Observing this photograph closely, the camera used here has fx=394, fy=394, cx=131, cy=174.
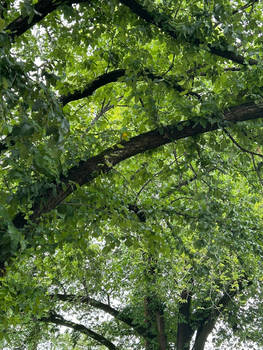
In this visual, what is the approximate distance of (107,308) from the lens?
396 inches

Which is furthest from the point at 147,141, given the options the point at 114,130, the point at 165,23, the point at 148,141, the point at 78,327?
the point at 78,327

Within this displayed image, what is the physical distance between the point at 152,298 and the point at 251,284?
7.50 feet

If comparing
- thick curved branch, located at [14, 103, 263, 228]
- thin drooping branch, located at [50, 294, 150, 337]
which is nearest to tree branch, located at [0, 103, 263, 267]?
thick curved branch, located at [14, 103, 263, 228]

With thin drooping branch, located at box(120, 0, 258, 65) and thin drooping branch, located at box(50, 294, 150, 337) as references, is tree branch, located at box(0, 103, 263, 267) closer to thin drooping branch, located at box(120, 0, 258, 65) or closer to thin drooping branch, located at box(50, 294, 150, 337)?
thin drooping branch, located at box(120, 0, 258, 65)

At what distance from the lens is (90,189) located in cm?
428

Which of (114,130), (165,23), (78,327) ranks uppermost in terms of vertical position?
(165,23)

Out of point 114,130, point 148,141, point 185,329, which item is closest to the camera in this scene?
→ point 148,141

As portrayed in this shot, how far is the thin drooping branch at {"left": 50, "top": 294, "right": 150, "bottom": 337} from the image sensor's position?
913 centimetres

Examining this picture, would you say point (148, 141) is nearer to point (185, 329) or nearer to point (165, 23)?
point (165, 23)

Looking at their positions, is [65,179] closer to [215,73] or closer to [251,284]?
[215,73]

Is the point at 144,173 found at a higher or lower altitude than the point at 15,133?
higher

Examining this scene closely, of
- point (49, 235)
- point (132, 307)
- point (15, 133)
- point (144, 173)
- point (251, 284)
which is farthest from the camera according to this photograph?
point (132, 307)

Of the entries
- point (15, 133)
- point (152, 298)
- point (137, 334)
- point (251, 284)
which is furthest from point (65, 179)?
point (137, 334)

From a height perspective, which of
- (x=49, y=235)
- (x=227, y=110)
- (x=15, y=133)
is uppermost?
(x=227, y=110)
